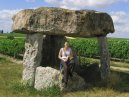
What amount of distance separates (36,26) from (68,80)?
2.67m

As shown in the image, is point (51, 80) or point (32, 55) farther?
point (32, 55)

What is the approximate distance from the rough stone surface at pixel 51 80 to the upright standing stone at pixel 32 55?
21.1 inches

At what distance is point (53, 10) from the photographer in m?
16.4

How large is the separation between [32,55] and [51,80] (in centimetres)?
205

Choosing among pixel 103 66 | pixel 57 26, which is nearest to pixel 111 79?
pixel 103 66

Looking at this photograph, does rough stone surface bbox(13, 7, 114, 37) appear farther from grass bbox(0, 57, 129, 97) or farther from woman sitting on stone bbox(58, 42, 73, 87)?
grass bbox(0, 57, 129, 97)

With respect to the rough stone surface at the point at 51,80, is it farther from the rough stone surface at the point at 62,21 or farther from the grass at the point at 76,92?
the rough stone surface at the point at 62,21

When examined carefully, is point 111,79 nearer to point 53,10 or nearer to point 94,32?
point 94,32

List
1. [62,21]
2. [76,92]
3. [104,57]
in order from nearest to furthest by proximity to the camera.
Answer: [76,92] < [62,21] < [104,57]

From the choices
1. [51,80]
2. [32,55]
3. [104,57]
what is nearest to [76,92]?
[51,80]

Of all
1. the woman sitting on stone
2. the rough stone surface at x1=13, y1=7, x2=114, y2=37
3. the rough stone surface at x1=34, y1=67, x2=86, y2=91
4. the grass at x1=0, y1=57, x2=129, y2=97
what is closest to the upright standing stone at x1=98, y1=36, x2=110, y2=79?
the grass at x1=0, y1=57, x2=129, y2=97

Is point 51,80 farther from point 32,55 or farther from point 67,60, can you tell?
point 32,55

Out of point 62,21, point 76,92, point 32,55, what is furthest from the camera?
point 32,55

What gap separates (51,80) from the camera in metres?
16.1
